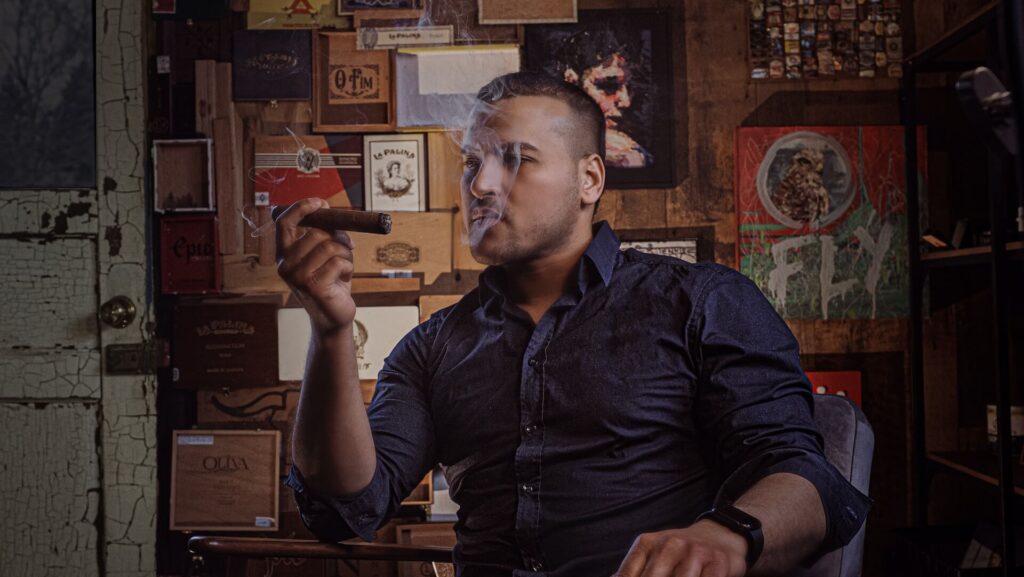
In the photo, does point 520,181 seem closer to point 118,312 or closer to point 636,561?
point 636,561

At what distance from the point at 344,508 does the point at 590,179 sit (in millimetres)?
832

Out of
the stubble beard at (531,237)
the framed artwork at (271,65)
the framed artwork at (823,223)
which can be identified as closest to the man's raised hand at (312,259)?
the stubble beard at (531,237)

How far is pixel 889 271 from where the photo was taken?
2699 mm

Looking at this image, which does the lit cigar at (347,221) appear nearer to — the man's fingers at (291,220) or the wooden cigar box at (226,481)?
the man's fingers at (291,220)

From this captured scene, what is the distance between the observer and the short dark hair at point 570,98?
1649mm

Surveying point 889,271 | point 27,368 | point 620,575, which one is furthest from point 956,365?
point 27,368

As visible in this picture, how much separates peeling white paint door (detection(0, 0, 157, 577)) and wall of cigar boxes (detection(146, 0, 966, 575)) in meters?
0.08

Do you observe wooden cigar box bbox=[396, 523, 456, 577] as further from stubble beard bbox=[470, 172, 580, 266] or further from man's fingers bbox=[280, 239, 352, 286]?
man's fingers bbox=[280, 239, 352, 286]

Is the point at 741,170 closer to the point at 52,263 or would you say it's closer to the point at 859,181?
the point at 859,181

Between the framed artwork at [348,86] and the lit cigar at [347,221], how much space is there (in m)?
1.70

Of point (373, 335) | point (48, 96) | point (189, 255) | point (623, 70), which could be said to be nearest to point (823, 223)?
point (623, 70)

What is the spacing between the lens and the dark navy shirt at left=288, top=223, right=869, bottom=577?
4.34ft

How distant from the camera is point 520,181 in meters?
1.53

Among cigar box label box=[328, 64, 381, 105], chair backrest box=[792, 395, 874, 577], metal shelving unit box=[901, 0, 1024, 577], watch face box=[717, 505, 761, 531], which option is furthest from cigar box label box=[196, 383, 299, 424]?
metal shelving unit box=[901, 0, 1024, 577]
